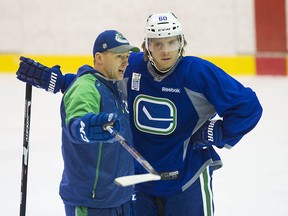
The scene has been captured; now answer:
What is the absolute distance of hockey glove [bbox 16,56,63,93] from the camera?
3.40m

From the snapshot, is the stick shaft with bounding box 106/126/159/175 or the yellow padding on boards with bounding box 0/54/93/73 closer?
the stick shaft with bounding box 106/126/159/175

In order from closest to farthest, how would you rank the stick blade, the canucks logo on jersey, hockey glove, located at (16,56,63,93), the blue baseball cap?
the stick blade, the blue baseball cap, the canucks logo on jersey, hockey glove, located at (16,56,63,93)

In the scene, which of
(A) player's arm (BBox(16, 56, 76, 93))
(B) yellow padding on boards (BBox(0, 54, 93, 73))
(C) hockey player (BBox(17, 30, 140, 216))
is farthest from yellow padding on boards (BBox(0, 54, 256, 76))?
(C) hockey player (BBox(17, 30, 140, 216))

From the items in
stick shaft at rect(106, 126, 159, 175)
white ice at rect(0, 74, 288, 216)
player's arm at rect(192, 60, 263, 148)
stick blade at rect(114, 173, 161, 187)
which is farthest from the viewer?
white ice at rect(0, 74, 288, 216)

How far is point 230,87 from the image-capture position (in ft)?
10.2

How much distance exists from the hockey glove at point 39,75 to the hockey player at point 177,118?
0.33m

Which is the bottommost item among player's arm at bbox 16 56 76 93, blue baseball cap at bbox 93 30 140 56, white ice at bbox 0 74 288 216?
white ice at bbox 0 74 288 216

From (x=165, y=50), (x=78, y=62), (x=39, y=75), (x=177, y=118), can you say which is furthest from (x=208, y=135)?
(x=78, y=62)

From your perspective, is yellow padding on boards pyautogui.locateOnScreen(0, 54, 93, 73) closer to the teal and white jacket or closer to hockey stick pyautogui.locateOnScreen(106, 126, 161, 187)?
the teal and white jacket

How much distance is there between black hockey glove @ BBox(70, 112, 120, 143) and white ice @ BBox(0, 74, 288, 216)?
1692mm

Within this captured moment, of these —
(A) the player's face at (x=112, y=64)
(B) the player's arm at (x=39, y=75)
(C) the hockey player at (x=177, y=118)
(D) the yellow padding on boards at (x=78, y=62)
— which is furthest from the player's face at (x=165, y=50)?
(D) the yellow padding on boards at (x=78, y=62)

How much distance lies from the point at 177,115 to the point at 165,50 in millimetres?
272

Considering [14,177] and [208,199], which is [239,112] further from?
[14,177]

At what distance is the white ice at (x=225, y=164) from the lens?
4.35m
